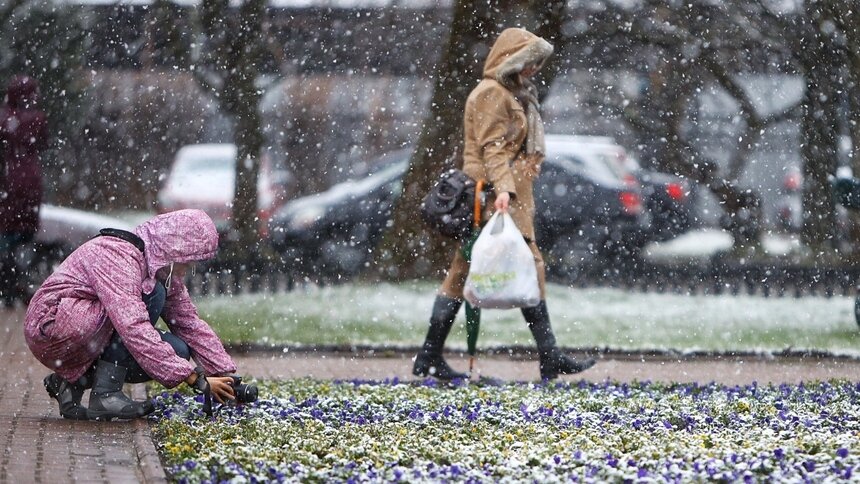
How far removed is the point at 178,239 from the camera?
21.3ft

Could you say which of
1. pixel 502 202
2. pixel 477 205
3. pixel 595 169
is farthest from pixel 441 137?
pixel 502 202

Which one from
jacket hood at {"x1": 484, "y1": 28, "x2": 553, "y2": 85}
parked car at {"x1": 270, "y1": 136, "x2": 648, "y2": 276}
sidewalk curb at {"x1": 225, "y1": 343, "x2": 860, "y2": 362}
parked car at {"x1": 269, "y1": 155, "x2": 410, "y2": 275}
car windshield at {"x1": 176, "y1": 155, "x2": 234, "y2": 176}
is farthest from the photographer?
car windshield at {"x1": 176, "y1": 155, "x2": 234, "y2": 176}

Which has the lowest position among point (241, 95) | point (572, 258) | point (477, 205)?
point (572, 258)

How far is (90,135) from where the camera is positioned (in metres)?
16.1

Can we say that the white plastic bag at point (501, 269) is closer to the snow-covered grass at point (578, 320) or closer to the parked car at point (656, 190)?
the snow-covered grass at point (578, 320)

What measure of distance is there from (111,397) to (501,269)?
2.26 meters

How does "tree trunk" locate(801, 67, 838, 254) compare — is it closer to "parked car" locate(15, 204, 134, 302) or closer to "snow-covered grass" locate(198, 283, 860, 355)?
"snow-covered grass" locate(198, 283, 860, 355)

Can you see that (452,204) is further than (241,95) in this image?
No

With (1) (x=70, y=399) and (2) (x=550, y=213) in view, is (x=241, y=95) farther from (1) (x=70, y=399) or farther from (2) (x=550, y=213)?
(1) (x=70, y=399)

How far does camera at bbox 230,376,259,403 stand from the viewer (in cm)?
666

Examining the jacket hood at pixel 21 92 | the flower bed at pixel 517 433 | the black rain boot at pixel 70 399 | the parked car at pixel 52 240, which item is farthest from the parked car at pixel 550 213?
the black rain boot at pixel 70 399

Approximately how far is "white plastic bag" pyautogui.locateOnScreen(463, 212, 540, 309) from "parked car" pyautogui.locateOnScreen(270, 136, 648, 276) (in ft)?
25.6

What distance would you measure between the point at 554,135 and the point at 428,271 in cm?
350

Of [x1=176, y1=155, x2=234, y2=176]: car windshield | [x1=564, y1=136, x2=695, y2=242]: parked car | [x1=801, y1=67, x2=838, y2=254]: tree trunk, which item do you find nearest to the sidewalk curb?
[x1=801, y1=67, x2=838, y2=254]: tree trunk
